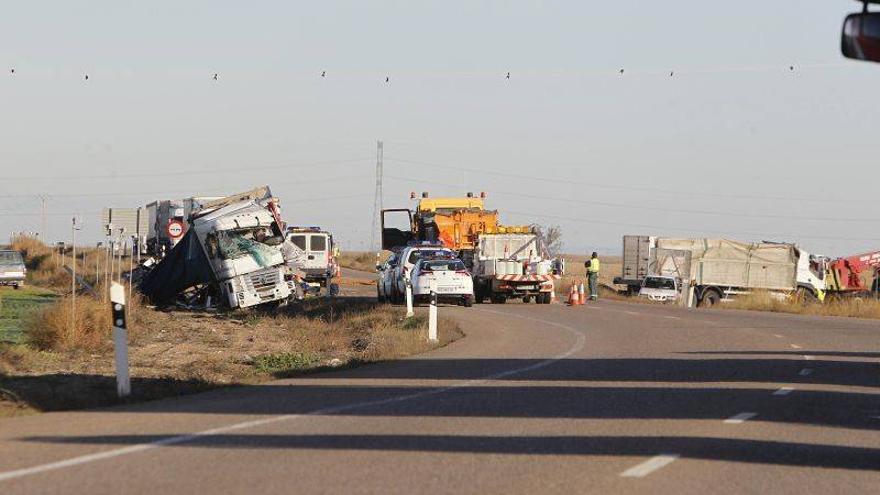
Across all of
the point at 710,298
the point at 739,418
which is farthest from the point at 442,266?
the point at 739,418

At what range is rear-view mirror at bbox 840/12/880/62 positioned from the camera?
8.87 m

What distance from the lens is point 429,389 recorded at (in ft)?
50.7

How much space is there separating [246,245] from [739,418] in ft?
82.7

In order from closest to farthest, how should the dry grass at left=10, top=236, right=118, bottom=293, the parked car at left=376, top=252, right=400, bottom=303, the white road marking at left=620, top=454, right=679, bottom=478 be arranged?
the white road marking at left=620, top=454, right=679, bottom=478, the parked car at left=376, top=252, right=400, bottom=303, the dry grass at left=10, top=236, right=118, bottom=293

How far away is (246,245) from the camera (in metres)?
36.7

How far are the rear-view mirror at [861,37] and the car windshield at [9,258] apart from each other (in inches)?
2007

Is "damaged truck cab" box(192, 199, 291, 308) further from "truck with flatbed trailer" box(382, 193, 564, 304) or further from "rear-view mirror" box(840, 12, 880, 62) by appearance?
"rear-view mirror" box(840, 12, 880, 62)

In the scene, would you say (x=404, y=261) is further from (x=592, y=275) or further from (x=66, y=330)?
(x=66, y=330)

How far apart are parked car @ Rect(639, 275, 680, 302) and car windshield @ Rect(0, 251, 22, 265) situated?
25.1 metres

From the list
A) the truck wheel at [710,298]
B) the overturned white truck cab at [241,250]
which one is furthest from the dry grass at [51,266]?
the truck wheel at [710,298]

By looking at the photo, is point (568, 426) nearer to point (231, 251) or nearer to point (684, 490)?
point (684, 490)

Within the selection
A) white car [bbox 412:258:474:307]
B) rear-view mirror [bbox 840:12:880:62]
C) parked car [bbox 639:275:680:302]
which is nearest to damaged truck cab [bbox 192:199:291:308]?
white car [bbox 412:258:474:307]

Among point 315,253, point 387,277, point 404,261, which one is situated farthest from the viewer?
point 315,253

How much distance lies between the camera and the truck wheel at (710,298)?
189 feet
